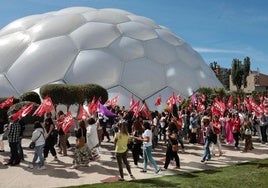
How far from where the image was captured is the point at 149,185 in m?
8.27

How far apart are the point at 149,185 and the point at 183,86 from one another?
72.6 ft

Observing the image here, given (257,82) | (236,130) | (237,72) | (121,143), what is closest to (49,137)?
(121,143)

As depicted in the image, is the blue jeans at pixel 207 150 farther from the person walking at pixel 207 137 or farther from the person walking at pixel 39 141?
the person walking at pixel 39 141

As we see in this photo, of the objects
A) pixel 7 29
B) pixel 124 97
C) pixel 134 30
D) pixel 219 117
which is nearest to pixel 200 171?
pixel 219 117

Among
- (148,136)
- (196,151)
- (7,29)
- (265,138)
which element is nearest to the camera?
(148,136)

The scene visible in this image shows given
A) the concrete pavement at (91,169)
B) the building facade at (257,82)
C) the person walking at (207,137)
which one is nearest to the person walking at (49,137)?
the concrete pavement at (91,169)

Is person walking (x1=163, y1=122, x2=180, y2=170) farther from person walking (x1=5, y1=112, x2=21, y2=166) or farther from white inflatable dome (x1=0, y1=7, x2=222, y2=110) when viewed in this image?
white inflatable dome (x1=0, y1=7, x2=222, y2=110)

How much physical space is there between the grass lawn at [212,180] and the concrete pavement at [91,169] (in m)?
0.52

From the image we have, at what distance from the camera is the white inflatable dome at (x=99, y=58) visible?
27.7 meters

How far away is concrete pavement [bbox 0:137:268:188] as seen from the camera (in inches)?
349

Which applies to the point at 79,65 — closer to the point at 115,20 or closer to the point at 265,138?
the point at 115,20

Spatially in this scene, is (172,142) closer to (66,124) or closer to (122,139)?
(122,139)

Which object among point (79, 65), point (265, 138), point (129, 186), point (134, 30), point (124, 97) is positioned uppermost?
point (134, 30)

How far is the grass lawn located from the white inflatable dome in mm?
16119
